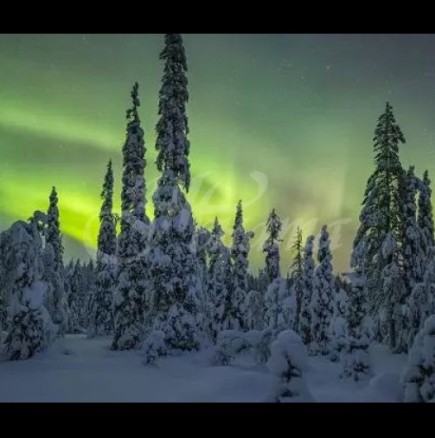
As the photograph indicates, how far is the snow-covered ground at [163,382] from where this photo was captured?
14.2m

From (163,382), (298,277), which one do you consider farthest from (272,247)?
(163,382)

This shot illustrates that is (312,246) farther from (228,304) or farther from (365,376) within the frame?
(365,376)

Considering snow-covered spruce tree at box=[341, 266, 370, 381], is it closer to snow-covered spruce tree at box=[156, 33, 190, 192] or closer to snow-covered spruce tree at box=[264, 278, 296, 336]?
snow-covered spruce tree at box=[156, 33, 190, 192]

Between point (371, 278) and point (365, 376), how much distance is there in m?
11.4

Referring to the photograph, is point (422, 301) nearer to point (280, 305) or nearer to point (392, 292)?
point (392, 292)

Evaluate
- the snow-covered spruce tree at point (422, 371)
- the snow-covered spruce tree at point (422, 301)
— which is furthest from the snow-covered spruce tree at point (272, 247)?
the snow-covered spruce tree at point (422, 371)

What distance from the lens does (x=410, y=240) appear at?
29.1 metres

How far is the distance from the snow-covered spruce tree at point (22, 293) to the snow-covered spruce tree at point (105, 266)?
64.3 ft

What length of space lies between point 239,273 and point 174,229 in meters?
18.2

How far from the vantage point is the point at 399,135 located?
29.8 m

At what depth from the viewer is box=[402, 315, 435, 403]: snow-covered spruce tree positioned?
40.6 feet

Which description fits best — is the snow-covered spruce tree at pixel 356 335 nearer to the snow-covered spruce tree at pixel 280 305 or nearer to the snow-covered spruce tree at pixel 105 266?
the snow-covered spruce tree at pixel 280 305
